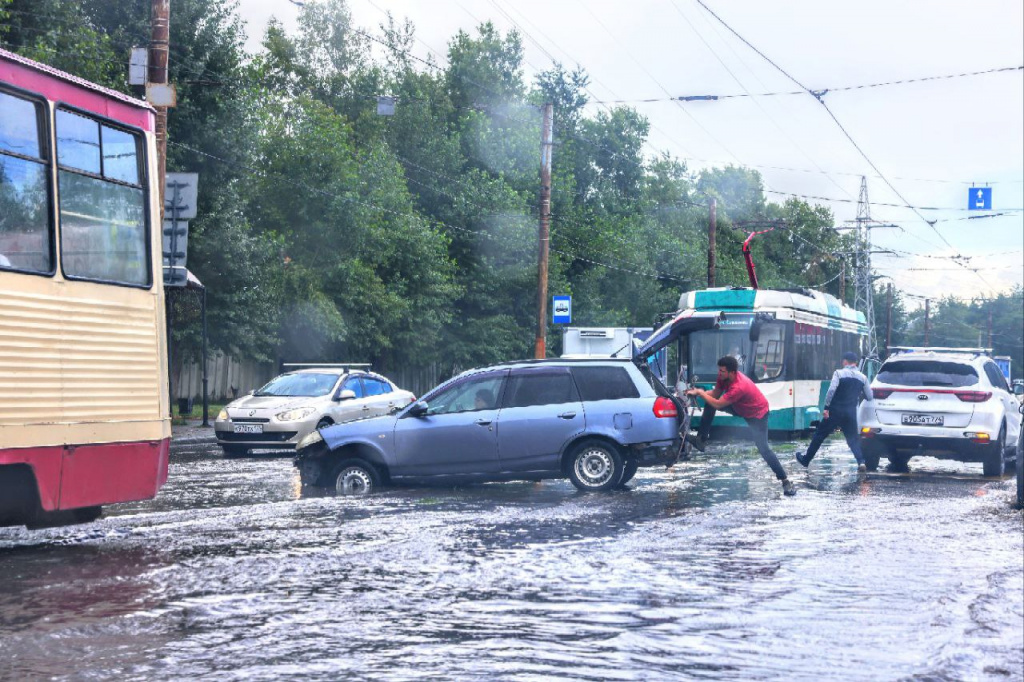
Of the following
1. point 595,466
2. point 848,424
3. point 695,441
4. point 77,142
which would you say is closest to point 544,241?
point 848,424

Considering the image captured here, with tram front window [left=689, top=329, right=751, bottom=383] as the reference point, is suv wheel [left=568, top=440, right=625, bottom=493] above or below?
below

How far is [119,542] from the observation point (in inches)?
447

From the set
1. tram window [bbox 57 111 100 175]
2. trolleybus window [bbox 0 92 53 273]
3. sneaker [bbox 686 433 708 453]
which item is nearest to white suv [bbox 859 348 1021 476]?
sneaker [bbox 686 433 708 453]

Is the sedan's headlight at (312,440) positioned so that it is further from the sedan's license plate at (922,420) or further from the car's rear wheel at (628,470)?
the sedan's license plate at (922,420)

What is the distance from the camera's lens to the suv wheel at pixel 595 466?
15.7 metres

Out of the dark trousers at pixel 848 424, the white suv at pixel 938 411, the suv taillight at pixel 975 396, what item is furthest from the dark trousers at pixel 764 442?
the suv taillight at pixel 975 396

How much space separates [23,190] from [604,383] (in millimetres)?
8133

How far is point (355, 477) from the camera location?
15734mm

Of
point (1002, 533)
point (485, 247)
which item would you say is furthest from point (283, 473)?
point (485, 247)

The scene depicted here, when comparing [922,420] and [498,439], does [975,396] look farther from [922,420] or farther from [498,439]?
[498,439]

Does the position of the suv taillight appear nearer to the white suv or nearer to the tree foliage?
the white suv

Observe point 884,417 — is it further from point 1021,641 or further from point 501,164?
point 501,164

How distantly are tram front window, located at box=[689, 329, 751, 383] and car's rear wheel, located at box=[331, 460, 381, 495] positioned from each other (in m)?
13.8

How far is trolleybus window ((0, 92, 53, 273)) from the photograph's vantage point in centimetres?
927
